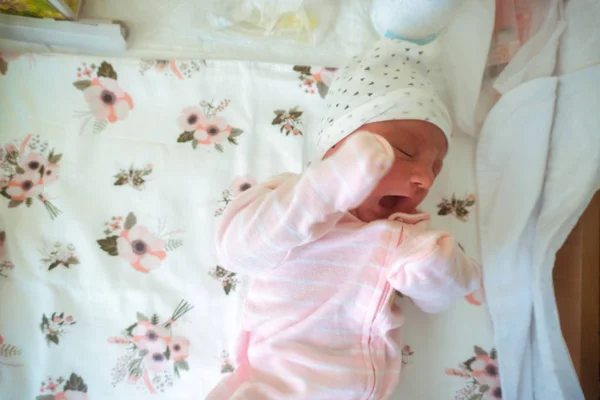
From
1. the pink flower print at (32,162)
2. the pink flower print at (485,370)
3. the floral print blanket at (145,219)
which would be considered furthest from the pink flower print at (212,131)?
the pink flower print at (485,370)

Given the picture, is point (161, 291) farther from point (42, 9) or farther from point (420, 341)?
point (42, 9)

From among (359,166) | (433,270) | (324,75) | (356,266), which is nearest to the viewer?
(359,166)

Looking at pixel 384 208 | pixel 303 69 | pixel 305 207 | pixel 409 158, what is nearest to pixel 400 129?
pixel 409 158

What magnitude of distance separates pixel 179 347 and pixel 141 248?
0.22 meters

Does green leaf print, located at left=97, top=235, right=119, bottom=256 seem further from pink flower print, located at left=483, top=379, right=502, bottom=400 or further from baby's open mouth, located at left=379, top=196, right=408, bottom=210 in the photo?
pink flower print, located at left=483, top=379, right=502, bottom=400

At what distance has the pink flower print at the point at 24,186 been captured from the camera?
2.83ft

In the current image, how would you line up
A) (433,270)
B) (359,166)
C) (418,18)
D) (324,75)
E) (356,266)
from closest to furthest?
(359,166) < (433,270) < (356,266) < (418,18) < (324,75)

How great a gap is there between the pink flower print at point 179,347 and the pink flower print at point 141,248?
0.16 metres

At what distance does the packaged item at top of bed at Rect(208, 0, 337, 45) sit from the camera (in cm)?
100

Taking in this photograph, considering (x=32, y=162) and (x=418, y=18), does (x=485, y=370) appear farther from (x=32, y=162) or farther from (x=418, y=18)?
(x=32, y=162)

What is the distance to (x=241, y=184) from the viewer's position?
2.98 feet

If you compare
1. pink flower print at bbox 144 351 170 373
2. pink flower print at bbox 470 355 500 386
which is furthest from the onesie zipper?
pink flower print at bbox 144 351 170 373

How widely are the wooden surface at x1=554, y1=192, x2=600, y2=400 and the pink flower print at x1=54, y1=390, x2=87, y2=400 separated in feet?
3.39

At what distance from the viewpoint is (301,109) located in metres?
0.96
